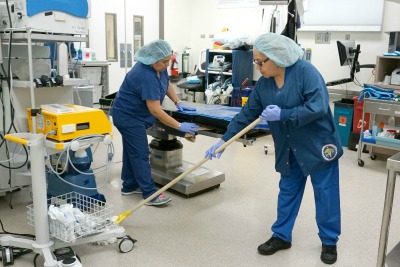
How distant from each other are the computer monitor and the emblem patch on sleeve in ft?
9.22

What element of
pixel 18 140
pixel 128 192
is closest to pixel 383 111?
pixel 128 192

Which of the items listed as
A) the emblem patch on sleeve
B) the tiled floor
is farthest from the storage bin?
the emblem patch on sleeve

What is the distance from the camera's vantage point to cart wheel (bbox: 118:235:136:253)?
2.41 m

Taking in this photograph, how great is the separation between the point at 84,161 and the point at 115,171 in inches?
43.8

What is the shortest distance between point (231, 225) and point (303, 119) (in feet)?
3.59

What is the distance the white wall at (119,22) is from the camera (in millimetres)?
5832

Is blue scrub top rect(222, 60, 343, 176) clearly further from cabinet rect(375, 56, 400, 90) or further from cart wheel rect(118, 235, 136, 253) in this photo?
cabinet rect(375, 56, 400, 90)

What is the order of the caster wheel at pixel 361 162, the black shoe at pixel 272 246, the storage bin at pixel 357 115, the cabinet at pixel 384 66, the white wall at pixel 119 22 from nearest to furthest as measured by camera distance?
the black shoe at pixel 272 246 < the caster wheel at pixel 361 162 < the cabinet at pixel 384 66 < the storage bin at pixel 357 115 < the white wall at pixel 119 22

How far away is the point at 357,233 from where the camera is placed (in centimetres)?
273

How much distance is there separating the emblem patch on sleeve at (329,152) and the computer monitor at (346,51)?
2809mm

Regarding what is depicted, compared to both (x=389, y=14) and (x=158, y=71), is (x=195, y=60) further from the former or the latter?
(x=158, y=71)

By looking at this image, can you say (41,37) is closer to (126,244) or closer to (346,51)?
(126,244)

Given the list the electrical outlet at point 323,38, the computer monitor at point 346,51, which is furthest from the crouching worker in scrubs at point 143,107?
the electrical outlet at point 323,38

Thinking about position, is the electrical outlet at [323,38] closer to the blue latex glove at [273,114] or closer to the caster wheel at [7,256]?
the blue latex glove at [273,114]
